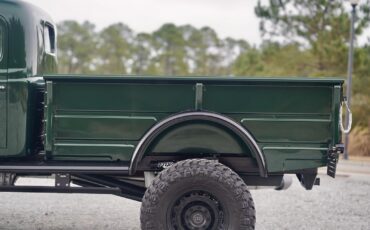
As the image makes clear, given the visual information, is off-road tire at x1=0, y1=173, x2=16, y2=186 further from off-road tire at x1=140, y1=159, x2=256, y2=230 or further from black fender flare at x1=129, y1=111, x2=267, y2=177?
off-road tire at x1=140, y1=159, x2=256, y2=230

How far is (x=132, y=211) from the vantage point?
7.37 m

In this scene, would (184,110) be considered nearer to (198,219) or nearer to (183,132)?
(183,132)

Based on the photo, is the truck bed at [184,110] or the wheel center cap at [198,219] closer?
the wheel center cap at [198,219]

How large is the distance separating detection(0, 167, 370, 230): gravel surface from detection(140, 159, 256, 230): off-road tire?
1696 millimetres

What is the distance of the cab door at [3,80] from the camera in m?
4.99

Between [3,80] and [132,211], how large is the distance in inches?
117

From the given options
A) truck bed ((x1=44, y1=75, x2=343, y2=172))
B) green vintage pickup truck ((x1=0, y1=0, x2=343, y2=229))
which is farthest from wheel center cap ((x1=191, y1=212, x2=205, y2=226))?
truck bed ((x1=44, y1=75, x2=343, y2=172))

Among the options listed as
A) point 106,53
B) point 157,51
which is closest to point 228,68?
point 157,51

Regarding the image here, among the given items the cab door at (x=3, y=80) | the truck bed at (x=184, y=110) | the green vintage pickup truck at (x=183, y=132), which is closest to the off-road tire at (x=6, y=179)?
the green vintage pickup truck at (x=183, y=132)

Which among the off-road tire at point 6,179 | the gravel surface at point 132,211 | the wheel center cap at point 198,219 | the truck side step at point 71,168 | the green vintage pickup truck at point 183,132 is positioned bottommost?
the gravel surface at point 132,211

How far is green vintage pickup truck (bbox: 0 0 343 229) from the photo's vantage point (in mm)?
4707

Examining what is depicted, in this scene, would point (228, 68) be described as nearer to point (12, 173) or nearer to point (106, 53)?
point (106, 53)

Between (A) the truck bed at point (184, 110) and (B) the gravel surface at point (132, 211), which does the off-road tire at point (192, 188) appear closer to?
(A) the truck bed at point (184, 110)

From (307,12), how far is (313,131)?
16.4 metres
